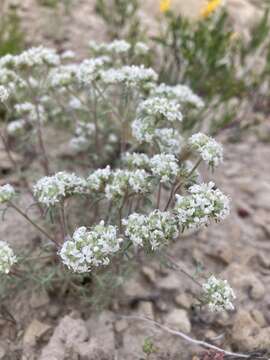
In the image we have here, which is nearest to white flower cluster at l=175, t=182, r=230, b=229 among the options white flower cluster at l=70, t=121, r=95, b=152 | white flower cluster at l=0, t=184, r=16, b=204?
white flower cluster at l=0, t=184, r=16, b=204

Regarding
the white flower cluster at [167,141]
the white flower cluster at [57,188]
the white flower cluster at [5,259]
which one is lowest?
the white flower cluster at [5,259]

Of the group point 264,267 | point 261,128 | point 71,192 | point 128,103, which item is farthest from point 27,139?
point 261,128

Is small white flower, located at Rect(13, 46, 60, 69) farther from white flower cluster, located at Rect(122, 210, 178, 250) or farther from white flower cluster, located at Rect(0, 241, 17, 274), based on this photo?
white flower cluster, located at Rect(122, 210, 178, 250)

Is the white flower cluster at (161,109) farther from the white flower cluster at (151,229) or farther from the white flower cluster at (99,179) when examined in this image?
the white flower cluster at (151,229)

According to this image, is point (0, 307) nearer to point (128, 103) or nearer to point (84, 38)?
point (128, 103)

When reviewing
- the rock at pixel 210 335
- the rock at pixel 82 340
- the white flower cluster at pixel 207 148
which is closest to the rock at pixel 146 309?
the rock at pixel 82 340
